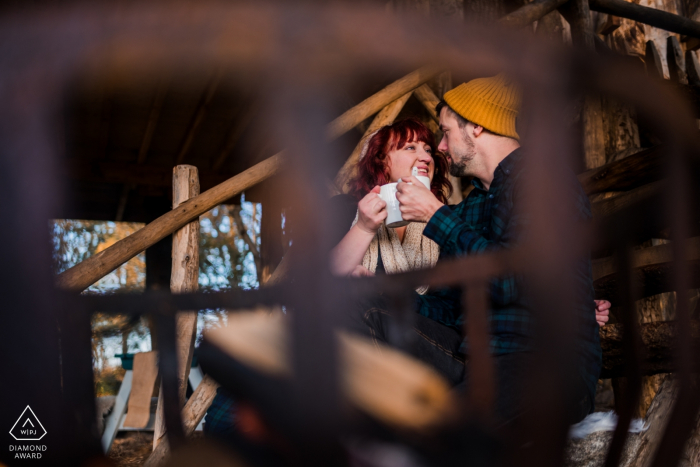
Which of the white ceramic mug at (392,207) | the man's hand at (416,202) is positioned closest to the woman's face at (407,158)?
the white ceramic mug at (392,207)

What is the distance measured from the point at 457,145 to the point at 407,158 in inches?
10.2

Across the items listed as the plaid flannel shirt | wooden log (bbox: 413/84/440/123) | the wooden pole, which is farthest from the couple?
the wooden pole

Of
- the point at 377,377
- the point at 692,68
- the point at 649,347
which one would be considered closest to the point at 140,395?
the point at 649,347

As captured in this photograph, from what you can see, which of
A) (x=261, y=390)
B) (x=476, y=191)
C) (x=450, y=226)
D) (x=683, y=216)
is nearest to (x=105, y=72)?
(x=261, y=390)

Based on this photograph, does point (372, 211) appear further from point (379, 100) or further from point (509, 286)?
point (379, 100)

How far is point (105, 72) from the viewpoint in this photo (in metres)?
0.58

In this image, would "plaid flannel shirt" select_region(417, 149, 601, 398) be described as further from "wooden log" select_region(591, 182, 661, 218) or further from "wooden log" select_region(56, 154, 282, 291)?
"wooden log" select_region(56, 154, 282, 291)

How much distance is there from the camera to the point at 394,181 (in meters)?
2.34

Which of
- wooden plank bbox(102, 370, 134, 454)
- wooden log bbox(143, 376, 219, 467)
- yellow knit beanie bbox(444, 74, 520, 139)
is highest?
yellow knit beanie bbox(444, 74, 520, 139)

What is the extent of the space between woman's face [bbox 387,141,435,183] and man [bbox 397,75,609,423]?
161 millimetres

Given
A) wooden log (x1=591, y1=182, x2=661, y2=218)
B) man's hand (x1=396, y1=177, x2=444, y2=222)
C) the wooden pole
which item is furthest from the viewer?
the wooden pole

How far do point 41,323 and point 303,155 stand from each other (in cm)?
31

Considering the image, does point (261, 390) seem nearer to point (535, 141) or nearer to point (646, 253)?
point (535, 141)

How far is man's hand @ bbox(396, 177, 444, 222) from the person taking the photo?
1.58 meters
